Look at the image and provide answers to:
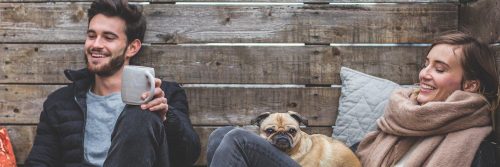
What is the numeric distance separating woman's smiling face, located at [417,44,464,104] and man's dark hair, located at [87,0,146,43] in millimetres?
1303

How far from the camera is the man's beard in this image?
260 cm

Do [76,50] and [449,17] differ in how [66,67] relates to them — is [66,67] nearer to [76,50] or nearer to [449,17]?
[76,50]

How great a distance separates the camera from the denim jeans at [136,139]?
1970 millimetres

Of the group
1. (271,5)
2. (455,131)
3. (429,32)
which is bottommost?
(455,131)

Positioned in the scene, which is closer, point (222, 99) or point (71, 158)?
point (71, 158)

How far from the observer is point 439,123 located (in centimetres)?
198

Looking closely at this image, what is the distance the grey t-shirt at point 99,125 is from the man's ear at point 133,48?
0.20m

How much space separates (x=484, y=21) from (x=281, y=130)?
3.11ft

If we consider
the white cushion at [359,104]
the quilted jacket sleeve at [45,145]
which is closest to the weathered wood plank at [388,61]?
the white cushion at [359,104]

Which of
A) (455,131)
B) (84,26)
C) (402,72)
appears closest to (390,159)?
(455,131)

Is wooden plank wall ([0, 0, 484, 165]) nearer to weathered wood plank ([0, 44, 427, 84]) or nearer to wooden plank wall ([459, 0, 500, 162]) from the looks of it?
weathered wood plank ([0, 44, 427, 84])

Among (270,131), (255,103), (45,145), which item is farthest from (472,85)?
(45,145)

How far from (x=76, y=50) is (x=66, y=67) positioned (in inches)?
3.8

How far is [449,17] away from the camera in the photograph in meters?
2.76
